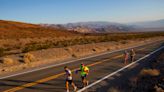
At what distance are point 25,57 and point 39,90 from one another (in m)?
12.6

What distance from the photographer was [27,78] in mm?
17062

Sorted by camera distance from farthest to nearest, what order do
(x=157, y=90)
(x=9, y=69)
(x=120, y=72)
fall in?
(x=9, y=69) < (x=120, y=72) < (x=157, y=90)

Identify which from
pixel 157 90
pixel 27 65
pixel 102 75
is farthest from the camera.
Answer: pixel 27 65

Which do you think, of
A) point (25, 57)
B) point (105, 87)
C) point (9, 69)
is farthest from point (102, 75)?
point (25, 57)

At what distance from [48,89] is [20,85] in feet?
6.52

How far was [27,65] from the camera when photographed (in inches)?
903

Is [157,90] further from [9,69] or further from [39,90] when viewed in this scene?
[9,69]

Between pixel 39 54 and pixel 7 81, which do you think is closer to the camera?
pixel 7 81

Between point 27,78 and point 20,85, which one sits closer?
point 20,85

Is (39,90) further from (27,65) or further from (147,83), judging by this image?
(27,65)

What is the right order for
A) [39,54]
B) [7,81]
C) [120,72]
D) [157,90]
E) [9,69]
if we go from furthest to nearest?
1. [39,54]
2. [9,69]
3. [120,72]
4. [7,81]
5. [157,90]

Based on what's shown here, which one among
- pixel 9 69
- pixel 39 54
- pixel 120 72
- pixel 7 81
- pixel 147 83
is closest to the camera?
pixel 147 83

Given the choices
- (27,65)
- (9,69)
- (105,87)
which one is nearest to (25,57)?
(27,65)

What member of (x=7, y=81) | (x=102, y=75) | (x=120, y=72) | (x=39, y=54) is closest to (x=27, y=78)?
(x=7, y=81)
